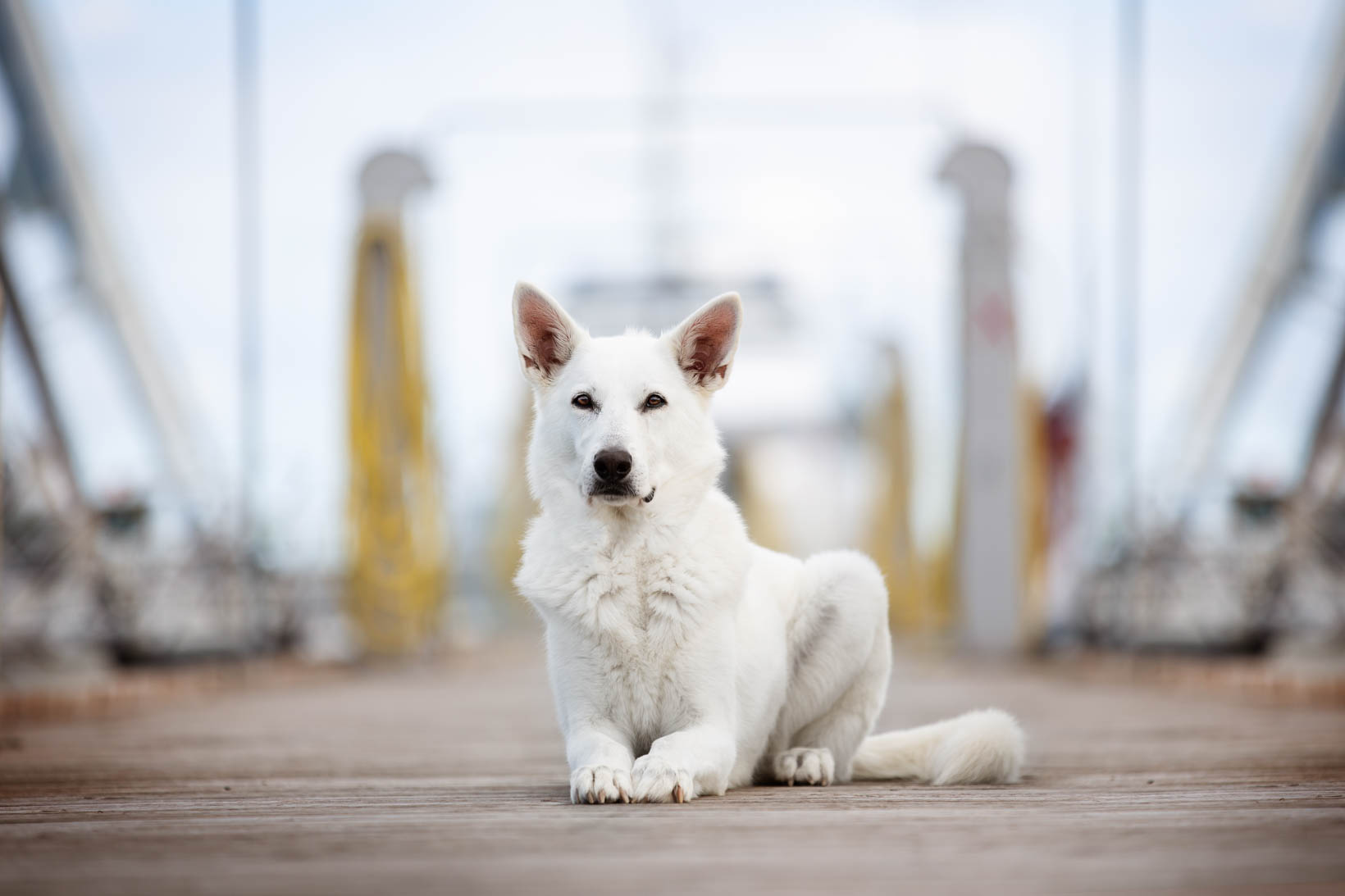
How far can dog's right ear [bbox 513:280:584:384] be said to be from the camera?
395 centimetres

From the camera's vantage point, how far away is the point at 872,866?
240 centimetres

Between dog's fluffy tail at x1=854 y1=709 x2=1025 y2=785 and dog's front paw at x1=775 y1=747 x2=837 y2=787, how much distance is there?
0.23 metres

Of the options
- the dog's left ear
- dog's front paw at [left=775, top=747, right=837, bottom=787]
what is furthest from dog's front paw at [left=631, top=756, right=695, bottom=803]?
the dog's left ear

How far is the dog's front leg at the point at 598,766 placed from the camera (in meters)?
3.32

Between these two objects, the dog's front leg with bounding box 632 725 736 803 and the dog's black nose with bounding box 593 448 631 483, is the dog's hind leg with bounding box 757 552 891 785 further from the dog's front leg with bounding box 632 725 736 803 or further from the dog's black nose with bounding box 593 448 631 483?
the dog's black nose with bounding box 593 448 631 483

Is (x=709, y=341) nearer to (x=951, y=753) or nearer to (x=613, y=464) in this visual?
(x=613, y=464)

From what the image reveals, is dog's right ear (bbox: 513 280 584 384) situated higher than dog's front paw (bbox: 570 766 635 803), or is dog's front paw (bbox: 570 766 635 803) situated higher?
dog's right ear (bbox: 513 280 584 384)

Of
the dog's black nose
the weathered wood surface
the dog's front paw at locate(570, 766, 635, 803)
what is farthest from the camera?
the dog's black nose

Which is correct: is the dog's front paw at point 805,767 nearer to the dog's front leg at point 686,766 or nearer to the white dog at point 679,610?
the white dog at point 679,610

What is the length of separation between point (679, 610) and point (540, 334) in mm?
883

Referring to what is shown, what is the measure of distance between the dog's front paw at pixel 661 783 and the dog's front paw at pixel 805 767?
2.18 ft

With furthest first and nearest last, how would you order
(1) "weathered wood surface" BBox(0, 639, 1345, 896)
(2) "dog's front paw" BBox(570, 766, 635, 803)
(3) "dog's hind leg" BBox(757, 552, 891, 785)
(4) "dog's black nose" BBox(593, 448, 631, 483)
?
(3) "dog's hind leg" BBox(757, 552, 891, 785) → (4) "dog's black nose" BBox(593, 448, 631, 483) → (2) "dog's front paw" BBox(570, 766, 635, 803) → (1) "weathered wood surface" BBox(0, 639, 1345, 896)

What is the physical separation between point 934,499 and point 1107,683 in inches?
492

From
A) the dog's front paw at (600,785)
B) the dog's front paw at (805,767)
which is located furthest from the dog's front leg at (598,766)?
the dog's front paw at (805,767)
